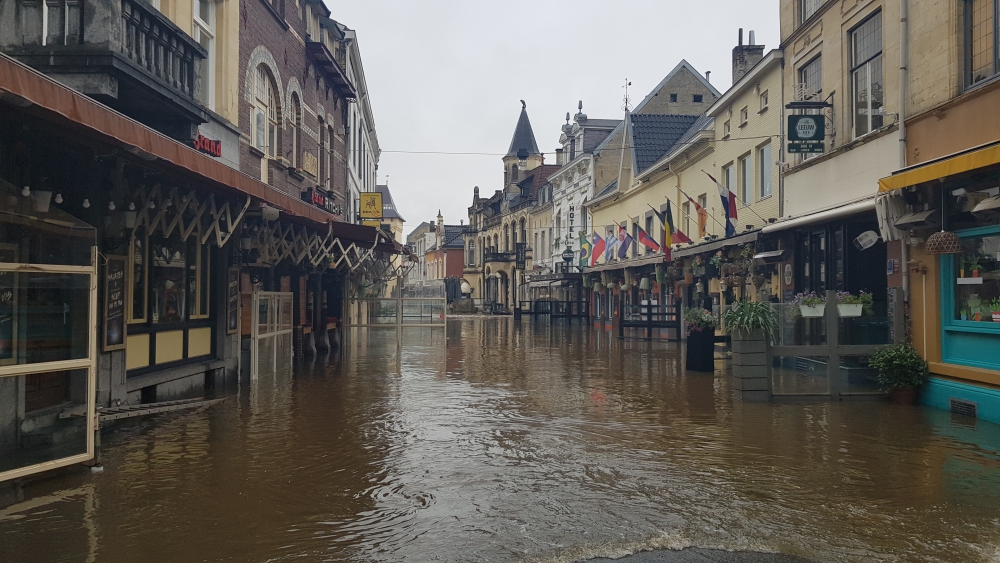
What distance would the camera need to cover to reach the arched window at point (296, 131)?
20516mm

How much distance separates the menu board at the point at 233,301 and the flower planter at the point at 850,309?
10.3m

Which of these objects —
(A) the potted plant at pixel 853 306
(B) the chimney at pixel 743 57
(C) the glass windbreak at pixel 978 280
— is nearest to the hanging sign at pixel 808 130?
(A) the potted plant at pixel 853 306

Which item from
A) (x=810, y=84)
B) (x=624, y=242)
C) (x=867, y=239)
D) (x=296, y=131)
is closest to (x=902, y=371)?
(x=867, y=239)

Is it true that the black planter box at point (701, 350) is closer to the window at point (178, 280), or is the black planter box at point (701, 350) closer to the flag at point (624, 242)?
the window at point (178, 280)

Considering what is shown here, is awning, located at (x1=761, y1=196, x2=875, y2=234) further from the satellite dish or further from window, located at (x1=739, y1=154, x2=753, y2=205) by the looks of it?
window, located at (x1=739, y1=154, x2=753, y2=205)

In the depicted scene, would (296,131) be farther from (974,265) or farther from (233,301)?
(974,265)

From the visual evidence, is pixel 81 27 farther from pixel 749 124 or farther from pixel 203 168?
pixel 749 124

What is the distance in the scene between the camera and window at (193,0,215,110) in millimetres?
14547

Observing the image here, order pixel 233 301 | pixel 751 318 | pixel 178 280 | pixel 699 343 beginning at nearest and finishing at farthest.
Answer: pixel 751 318
pixel 178 280
pixel 233 301
pixel 699 343

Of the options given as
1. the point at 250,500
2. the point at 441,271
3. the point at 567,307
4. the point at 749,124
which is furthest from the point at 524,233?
the point at 250,500

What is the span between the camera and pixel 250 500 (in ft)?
20.9

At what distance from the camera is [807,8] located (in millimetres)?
16703

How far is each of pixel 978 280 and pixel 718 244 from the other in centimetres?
995

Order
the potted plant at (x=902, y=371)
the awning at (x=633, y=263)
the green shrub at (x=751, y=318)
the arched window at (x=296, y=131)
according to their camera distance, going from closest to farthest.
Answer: the potted plant at (x=902, y=371) < the green shrub at (x=751, y=318) < the arched window at (x=296, y=131) < the awning at (x=633, y=263)
